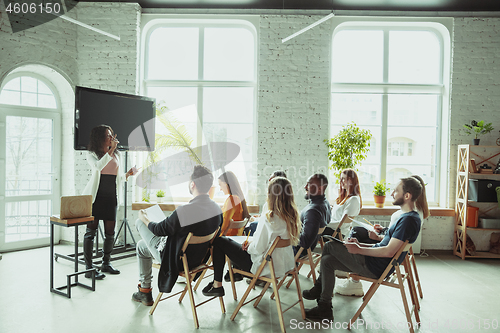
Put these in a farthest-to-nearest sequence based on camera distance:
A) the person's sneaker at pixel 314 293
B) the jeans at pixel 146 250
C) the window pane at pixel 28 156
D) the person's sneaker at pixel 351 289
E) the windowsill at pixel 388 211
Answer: the windowsill at pixel 388 211 < the window pane at pixel 28 156 < the person's sneaker at pixel 351 289 < the person's sneaker at pixel 314 293 < the jeans at pixel 146 250

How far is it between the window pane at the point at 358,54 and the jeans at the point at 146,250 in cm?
418

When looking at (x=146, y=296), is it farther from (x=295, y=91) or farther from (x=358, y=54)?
(x=358, y=54)

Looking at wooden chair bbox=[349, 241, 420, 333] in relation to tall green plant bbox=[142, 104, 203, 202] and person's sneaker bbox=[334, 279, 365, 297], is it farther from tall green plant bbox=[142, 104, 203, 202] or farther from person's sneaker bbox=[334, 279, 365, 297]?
tall green plant bbox=[142, 104, 203, 202]

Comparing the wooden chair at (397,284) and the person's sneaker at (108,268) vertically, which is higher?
the wooden chair at (397,284)

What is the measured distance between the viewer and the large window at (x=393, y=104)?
5734 mm

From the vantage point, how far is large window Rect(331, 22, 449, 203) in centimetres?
573

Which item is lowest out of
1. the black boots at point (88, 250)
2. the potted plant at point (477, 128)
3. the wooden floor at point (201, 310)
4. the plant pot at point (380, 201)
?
the wooden floor at point (201, 310)

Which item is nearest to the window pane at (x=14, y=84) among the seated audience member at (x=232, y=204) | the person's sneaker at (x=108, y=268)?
the person's sneaker at (x=108, y=268)

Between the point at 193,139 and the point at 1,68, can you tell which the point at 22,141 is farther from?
the point at 193,139

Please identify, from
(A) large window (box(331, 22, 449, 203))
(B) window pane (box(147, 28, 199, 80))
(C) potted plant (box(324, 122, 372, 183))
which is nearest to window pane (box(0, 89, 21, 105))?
(B) window pane (box(147, 28, 199, 80))

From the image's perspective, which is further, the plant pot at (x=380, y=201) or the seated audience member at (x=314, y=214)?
the plant pot at (x=380, y=201)

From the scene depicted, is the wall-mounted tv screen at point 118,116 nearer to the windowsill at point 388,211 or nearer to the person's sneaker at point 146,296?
the person's sneaker at point 146,296

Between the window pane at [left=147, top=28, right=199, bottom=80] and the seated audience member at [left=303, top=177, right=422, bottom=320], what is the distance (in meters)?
4.03

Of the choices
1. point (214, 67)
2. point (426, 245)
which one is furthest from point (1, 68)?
point (426, 245)
